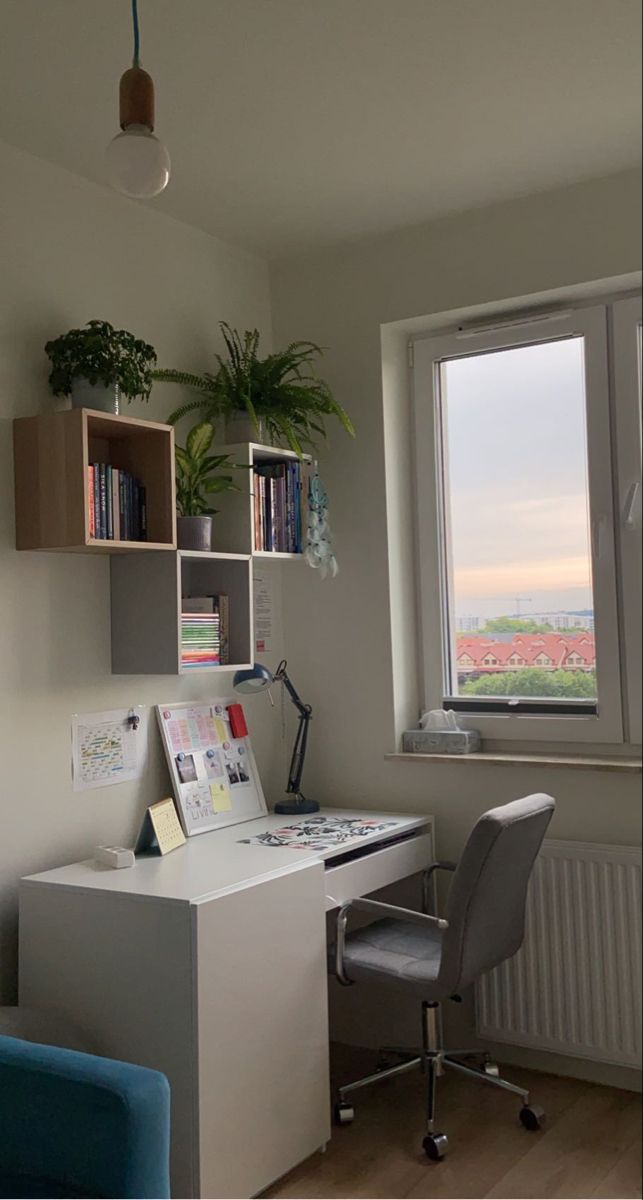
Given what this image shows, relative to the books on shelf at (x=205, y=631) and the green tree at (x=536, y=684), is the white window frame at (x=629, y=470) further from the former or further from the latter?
the books on shelf at (x=205, y=631)

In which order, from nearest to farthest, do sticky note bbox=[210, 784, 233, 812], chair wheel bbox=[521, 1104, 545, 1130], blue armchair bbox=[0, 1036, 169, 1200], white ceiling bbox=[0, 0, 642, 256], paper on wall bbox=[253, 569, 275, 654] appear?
1. blue armchair bbox=[0, 1036, 169, 1200]
2. white ceiling bbox=[0, 0, 642, 256]
3. chair wheel bbox=[521, 1104, 545, 1130]
4. sticky note bbox=[210, 784, 233, 812]
5. paper on wall bbox=[253, 569, 275, 654]

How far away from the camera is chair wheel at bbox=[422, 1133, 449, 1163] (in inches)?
99.2

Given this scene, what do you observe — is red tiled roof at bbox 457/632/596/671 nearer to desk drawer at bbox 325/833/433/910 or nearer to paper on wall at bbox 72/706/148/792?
desk drawer at bbox 325/833/433/910

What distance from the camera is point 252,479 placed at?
2.99m

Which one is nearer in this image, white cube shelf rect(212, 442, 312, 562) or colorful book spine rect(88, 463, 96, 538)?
colorful book spine rect(88, 463, 96, 538)

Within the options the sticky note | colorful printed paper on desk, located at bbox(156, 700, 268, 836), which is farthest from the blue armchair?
the sticky note

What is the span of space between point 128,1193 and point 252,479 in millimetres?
1797

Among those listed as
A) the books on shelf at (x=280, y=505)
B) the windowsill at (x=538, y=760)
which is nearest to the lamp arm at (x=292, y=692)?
the windowsill at (x=538, y=760)

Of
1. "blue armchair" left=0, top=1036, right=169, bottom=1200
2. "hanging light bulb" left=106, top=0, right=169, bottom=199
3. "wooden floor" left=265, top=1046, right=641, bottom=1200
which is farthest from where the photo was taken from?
"wooden floor" left=265, top=1046, right=641, bottom=1200

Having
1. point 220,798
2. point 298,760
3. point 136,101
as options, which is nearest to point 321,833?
point 220,798

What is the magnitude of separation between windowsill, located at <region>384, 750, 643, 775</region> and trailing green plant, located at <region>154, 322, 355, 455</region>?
0.94 meters

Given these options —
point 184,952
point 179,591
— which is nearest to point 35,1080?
point 184,952

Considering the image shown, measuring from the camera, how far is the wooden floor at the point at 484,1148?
2396 mm

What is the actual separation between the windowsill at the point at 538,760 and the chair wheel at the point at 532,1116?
2.74 feet
